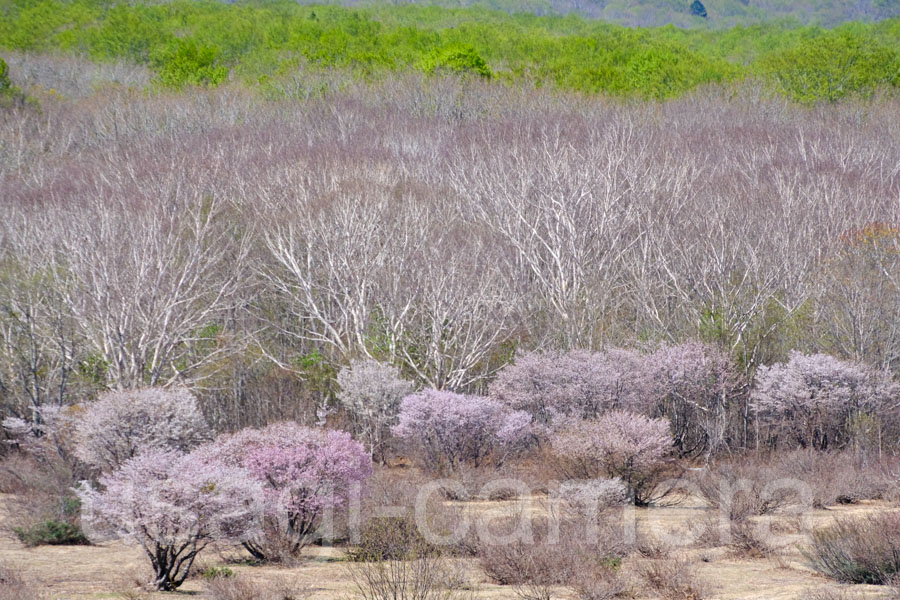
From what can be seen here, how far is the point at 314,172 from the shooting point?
38250mm

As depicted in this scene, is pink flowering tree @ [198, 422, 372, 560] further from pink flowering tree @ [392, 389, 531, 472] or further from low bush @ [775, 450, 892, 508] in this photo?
low bush @ [775, 450, 892, 508]

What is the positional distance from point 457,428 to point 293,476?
7612 mm

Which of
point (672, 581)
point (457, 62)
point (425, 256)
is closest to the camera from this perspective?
point (672, 581)

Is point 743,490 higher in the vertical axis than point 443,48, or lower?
lower

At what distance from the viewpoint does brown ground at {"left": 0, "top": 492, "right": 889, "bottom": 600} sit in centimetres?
1345

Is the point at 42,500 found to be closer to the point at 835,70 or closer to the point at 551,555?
the point at 551,555

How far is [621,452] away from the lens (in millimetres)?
20094

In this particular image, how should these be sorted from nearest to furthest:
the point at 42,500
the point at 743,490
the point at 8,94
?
the point at 42,500, the point at 743,490, the point at 8,94

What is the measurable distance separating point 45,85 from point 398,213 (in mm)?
39388

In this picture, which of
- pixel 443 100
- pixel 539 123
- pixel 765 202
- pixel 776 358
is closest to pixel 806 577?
pixel 776 358

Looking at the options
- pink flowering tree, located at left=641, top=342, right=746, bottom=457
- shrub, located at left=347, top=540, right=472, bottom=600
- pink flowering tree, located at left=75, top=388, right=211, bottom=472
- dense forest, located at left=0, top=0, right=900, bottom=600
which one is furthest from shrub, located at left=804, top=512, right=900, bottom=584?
pink flowering tree, located at left=641, top=342, right=746, bottom=457

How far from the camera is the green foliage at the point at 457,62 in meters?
59.0

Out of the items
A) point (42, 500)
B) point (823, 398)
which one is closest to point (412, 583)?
point (42, 500)

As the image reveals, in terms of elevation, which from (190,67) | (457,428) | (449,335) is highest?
(190,67)
